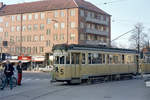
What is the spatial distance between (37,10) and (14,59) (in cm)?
1421

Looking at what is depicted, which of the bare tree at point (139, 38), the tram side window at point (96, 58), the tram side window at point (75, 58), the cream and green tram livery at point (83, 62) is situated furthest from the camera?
the bare tree at point (139, 38)

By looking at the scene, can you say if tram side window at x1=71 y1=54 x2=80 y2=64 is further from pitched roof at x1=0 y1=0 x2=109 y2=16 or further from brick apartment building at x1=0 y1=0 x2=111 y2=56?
pitched roof at x1=0 y1=0 x2=109 y2=16

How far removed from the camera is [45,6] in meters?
73.8

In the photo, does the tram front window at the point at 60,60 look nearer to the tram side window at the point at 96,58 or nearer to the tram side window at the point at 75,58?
the tram side window at the point at 75,58

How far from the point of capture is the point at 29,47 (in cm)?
7450

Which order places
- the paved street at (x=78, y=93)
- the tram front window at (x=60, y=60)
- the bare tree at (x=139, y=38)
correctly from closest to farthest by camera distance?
1. the paved street at (x=78, y=93)
2. the tram front window at (x=60, y=60)
3. the bare tree at (x=139, y=38)

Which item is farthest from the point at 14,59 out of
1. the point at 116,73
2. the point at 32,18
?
the point at 116,73

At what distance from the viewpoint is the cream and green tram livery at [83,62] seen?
20.6 meters

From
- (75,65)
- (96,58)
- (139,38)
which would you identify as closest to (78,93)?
(75,65)

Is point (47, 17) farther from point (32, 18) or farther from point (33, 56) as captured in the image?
point (33, 56)

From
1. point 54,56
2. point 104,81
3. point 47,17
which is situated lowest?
point 104,81

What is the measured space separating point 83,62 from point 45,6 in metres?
54.3

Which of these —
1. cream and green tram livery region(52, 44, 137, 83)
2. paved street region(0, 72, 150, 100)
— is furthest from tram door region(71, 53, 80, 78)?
paved street region(0, 72, 150, 100)

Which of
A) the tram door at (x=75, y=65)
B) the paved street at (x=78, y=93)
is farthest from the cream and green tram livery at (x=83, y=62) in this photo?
the paved street at (x=78, y=93)
